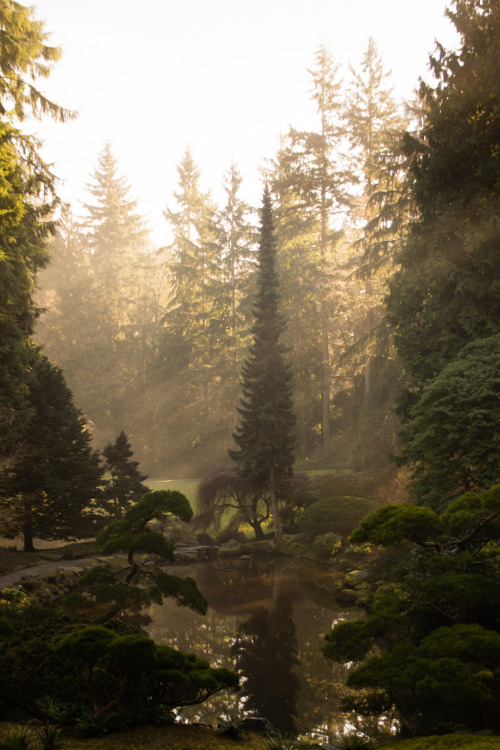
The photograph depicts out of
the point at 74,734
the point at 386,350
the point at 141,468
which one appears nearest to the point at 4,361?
the point at 74,734

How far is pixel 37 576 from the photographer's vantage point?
14.3 meters

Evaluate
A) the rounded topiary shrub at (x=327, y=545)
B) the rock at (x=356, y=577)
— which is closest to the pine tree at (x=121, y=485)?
the rounded topiary shrub at (x=327, y=545)

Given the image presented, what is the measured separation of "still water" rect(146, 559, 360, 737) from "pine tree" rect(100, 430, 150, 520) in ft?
11.6

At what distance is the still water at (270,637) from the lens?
8138mm

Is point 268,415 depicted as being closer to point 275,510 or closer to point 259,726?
point 275,510

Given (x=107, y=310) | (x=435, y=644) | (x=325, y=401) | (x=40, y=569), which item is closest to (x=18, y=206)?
(x=40, y=569)

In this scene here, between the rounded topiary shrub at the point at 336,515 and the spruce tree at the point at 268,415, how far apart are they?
1677 millimetres

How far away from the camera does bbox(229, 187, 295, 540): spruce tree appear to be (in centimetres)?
2142

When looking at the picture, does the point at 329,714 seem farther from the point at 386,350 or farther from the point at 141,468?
the point at 141,468

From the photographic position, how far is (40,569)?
15.5m

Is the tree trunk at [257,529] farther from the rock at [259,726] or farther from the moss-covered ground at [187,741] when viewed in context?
the moss-covered ground at [187,741]

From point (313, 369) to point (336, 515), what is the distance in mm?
16584

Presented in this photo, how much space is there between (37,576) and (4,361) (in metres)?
6.30

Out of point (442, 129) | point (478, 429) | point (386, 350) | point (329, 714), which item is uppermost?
point (442, 129)
